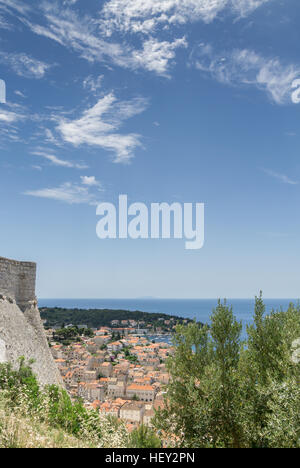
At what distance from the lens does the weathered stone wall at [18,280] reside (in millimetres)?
12523

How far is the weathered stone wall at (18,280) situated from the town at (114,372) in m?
28.6

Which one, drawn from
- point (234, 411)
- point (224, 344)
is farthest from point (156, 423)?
point (224, 344)

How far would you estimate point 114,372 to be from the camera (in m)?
80.0

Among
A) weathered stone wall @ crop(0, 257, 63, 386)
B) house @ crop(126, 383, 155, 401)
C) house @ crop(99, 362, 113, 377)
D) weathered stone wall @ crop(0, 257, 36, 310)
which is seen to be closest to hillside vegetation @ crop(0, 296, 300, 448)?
weathered stone wall @ crop(0, 257, 63, 386)

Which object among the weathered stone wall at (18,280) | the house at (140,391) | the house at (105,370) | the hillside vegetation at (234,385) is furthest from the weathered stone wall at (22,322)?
the house at (105,370)

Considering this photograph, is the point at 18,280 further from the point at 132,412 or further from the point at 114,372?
A: the point at 114,372

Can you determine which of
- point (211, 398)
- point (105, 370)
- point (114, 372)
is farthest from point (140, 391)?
point (211, 398)

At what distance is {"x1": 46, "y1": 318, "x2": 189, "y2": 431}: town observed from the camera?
51062mm

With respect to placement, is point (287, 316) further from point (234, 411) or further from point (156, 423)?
point (156, 423)

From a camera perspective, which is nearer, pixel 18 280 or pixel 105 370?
pixel 18 280

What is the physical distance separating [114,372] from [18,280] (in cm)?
7408

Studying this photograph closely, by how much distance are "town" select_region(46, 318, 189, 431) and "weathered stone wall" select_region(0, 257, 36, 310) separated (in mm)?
28557

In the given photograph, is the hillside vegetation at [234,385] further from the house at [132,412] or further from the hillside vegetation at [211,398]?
the house at [132,412]
